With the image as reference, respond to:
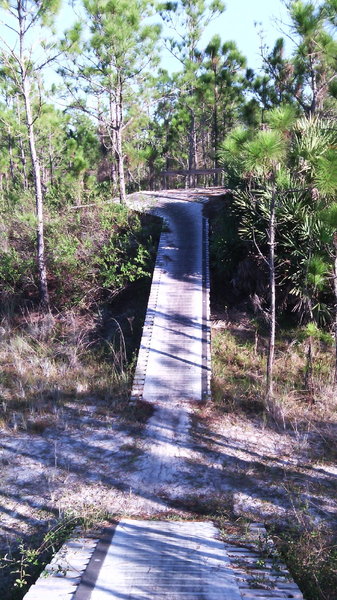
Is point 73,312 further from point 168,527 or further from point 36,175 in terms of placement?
point 168,527

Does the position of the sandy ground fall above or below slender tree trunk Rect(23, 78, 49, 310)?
below

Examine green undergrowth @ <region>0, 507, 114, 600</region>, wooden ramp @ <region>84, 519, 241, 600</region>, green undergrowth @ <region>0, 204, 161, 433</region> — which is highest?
green undergrowth @ <region>0, 204, 161, 433</region>

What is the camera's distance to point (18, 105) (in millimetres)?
18344

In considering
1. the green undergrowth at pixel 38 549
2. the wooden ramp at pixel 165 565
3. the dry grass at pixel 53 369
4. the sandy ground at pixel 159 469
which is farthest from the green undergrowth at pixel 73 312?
the wooden ramp at pixel 165 565

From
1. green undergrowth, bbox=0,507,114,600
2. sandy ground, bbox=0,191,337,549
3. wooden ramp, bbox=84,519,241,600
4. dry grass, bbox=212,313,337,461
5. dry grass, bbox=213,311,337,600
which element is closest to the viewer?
wooden ramp, bbox=84,519,241,600

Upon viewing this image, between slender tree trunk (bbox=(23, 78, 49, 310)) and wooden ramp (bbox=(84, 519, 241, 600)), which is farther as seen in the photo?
slender tree trunk (bbox=(23, 78, 49, 310))

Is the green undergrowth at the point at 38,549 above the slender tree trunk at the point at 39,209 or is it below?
below

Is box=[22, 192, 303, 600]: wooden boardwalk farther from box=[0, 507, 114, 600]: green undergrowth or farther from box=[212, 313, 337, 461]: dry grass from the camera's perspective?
box=[212, 313, 337, 461]: dry grass

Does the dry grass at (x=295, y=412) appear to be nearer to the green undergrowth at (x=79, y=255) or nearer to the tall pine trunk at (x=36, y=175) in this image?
the green undergrowth at (x=79, y=255)

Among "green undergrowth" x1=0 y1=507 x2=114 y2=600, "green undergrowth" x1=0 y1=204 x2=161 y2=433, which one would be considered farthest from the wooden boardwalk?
"green undergrowth" x1=0 y1=204 x2=161 y2=433

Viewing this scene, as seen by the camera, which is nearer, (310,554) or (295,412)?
(310,554)

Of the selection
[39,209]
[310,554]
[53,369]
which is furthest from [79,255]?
[310,554]

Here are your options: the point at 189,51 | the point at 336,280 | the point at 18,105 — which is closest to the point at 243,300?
the point at 336,280

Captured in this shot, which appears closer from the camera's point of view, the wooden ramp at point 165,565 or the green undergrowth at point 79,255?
the wooden ramp at point 165,565
